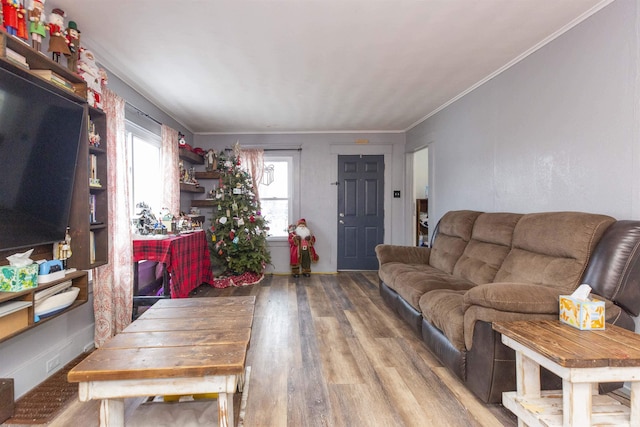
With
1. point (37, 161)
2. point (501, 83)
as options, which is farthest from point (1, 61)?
point (501, 83)

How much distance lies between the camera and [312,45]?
Answer: 2.48 m

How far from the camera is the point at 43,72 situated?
5.91ft

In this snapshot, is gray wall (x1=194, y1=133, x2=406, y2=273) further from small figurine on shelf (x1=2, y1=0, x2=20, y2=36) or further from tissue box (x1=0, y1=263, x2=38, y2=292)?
tissue box (x1=0, y1=263, x2=38, y2=292)

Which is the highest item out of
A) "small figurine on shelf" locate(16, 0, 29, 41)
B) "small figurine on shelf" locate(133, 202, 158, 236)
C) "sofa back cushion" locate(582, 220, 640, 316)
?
"small figurine on shelf" locate(16, 0, 29, 41)

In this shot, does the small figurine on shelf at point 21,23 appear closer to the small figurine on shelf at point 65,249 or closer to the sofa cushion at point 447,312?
the small figurine on shelf at point 65,249

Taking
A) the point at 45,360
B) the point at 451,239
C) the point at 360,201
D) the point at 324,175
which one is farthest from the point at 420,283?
the point at 324,175

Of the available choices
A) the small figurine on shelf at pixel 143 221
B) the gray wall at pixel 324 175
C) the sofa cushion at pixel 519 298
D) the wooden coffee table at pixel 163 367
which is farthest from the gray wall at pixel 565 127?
the small figurine on shelf at pixel 143 221

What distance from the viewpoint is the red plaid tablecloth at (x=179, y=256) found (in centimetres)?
315

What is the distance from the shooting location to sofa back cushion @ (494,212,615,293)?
6.04ft

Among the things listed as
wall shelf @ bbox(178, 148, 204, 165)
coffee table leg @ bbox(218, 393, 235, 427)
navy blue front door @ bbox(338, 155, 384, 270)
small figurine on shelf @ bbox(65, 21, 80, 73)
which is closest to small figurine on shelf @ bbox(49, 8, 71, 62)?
small figurine on shelf @ bbox(65, 21, 80, 73)

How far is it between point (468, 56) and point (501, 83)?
1.75 ft

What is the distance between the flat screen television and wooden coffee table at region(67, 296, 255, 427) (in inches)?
35.2

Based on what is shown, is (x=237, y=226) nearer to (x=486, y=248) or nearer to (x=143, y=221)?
(x=143, y=221)

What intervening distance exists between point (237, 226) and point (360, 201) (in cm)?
218
